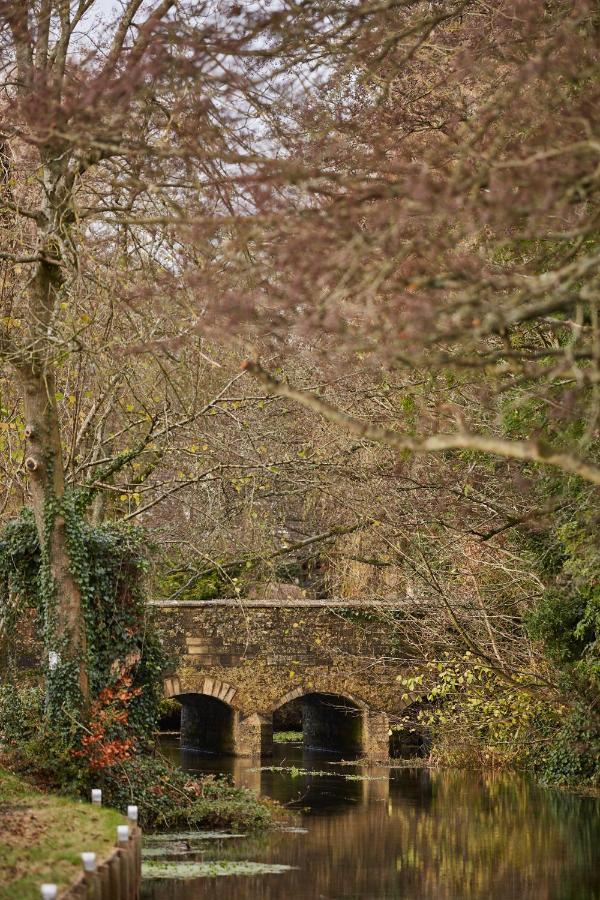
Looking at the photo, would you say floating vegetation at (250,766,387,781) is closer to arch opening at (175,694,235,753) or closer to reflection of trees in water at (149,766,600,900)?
reflection of trees in water at (149,766,600,900)

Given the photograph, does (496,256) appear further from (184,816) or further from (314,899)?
(184,816)

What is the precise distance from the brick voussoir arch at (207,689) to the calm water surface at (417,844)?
2.78m

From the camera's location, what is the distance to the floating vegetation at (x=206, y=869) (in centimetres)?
1095

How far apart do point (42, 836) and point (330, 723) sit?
19.3 metres

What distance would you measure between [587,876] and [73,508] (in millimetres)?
5948

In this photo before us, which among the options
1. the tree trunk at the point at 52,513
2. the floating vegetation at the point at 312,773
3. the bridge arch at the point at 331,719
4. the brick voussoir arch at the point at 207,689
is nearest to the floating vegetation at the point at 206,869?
the tree trunk at the point at 52,513

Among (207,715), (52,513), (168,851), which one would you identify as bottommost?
(168,851)

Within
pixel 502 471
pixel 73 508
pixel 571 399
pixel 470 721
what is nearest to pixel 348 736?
pixel 470 721

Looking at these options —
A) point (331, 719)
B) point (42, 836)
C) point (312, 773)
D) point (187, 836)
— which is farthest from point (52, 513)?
point (331, 719)

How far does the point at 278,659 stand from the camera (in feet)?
80.0

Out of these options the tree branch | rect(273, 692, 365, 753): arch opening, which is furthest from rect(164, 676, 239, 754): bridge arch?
Answer: the tree branch

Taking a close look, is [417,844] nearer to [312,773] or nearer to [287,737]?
→ [312,773]

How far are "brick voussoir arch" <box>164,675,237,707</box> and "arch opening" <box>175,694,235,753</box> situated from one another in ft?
6.23

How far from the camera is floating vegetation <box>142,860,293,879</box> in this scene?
35.9 feet
